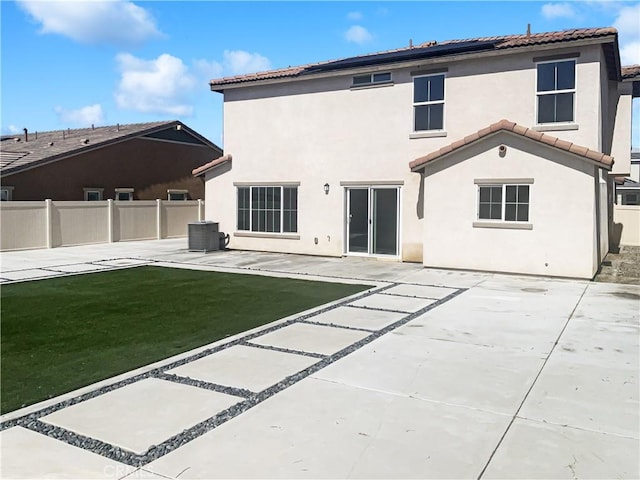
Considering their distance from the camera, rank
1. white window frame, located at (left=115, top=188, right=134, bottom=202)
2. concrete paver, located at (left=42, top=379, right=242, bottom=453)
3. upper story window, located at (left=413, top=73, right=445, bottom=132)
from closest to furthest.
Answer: concrete paver, located at (left=42, top=379, right=242, bottom=453) < upper story window, located at (left=413, top=73, right=445, bottom=132) < white window frame, located at (left=115, top=188, right=134, bottom=202)

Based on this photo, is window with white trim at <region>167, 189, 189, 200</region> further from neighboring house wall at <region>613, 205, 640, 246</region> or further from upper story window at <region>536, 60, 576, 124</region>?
neighboring house wall at <region>613, 205, 640, 246</region>

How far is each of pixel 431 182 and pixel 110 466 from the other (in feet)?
40.7

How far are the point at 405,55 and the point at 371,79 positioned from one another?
1322 mm

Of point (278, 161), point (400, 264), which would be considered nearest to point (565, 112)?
point (400, 264)

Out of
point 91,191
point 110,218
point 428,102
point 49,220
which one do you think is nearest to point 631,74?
point 428,102

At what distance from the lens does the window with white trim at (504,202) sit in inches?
544

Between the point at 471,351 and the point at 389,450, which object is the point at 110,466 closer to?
the point at 389,450

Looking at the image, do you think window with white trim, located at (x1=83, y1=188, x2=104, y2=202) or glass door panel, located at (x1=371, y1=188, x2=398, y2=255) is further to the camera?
window with white trim, located at (x1=83, y1=188, x2=104, y2=202)

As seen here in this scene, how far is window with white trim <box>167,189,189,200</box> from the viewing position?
30266 mm

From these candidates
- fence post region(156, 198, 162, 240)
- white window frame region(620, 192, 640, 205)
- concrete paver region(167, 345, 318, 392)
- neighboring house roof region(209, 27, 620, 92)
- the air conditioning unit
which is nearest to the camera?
concrete paver region(167, 345, 318, 392)

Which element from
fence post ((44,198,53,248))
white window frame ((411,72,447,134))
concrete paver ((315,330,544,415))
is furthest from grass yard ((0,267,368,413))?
fence post ((44,198,53,248))

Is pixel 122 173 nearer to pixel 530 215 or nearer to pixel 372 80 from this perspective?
pixel 372 80

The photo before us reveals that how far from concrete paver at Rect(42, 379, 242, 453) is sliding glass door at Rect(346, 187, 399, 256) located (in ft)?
39.1

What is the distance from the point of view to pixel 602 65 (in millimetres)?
14422
